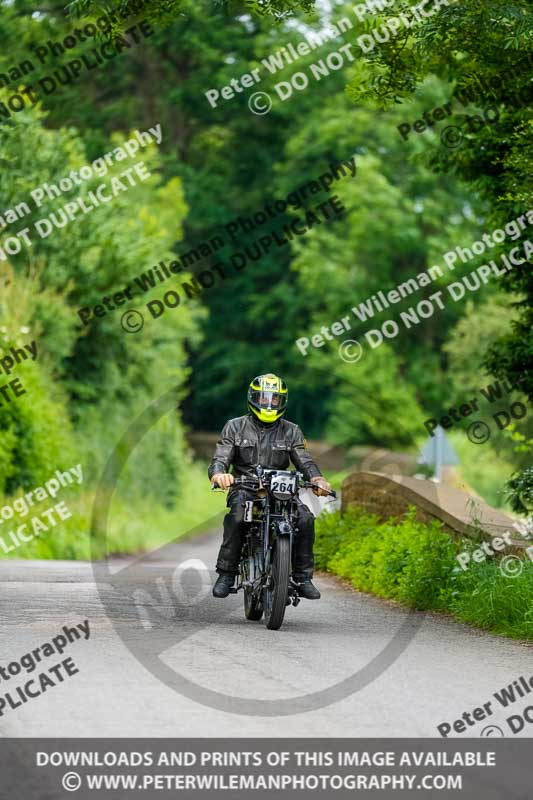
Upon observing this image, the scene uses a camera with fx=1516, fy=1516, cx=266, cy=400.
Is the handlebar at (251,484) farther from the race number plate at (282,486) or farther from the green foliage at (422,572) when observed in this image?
the green foliage at (422,572)

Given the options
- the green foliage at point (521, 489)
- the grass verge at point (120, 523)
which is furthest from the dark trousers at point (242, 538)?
the grass verge at point (120, 523)

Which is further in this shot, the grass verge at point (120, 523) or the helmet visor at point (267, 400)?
the grass verge at point (120, 523)

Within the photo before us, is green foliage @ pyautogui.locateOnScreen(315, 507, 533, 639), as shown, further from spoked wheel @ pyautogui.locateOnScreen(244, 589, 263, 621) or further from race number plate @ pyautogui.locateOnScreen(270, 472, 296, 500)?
race number plate @ pyautogui.locateOnScreen(270, 472, 296, 500)

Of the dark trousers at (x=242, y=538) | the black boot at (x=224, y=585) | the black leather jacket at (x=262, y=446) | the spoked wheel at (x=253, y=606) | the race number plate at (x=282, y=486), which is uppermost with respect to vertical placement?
the black leather jacket at (x=262, y=446)

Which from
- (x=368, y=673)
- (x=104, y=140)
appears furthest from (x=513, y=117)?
(x=104, y=140)

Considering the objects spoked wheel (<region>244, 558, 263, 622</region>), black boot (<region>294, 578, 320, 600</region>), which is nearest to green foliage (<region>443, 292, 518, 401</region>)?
spoked wheel (<region>244, 558, 263, 622</region>)

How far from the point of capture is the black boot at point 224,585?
1223cm

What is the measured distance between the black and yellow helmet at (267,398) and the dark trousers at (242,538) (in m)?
0.65

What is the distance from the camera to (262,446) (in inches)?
485

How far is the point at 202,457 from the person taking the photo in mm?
50594

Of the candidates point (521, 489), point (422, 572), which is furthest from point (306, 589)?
point (521, 489)
